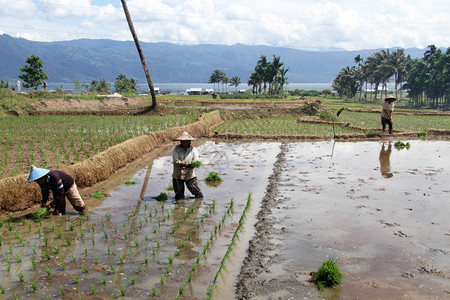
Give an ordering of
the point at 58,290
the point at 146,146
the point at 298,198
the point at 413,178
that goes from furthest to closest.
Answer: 1. the point at 146,146
2. the point at 413,178
3. the point at 298,198
4. the point at 58,290

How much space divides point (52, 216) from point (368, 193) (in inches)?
248

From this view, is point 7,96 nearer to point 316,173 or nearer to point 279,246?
point 316,173

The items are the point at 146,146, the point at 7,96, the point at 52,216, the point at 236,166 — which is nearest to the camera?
the point at 52,216

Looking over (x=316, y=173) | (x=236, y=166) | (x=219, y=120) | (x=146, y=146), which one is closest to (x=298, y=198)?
(x=316, y=173)

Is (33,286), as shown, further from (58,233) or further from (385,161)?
(385,161)

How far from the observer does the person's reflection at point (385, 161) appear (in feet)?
35.0

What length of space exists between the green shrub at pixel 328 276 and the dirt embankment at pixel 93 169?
554cm

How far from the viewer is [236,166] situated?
11719mm

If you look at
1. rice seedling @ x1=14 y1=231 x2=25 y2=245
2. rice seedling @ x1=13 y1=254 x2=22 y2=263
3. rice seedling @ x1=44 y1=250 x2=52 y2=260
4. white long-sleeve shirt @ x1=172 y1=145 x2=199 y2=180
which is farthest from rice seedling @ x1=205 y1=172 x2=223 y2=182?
rice seedling @ x1=13 y1=254 x2=22 y2=263

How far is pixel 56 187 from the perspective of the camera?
6.71 metres

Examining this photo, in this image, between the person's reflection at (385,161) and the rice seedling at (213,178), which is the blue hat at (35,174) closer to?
the rice seedling at (213,178)

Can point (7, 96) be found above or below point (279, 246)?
above

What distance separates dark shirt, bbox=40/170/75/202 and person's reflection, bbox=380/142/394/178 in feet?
25.2

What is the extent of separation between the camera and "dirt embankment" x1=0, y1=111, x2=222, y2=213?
7.23 meters
